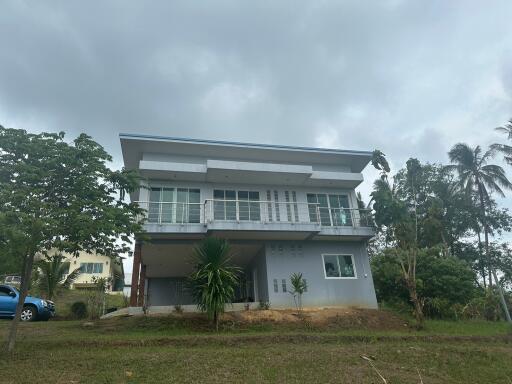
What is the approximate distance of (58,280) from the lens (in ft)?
61.0

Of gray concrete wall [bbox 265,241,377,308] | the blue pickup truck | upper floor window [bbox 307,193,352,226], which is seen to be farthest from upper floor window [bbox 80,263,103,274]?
upper floor window [bbox 307,193,352,226]

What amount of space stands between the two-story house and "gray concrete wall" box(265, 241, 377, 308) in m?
0.04

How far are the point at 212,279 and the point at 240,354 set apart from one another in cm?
297

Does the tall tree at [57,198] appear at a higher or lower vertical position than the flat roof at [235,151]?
lower

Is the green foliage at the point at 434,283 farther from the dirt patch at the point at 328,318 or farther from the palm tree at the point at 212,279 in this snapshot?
the palm tree at the point at 212,279

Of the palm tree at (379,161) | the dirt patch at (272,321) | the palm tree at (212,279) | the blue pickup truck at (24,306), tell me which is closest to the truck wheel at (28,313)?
the blue pickup truck at (24,306)

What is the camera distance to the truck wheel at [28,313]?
13.8 metres

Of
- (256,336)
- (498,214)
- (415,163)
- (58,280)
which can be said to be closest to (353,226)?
(415,163)

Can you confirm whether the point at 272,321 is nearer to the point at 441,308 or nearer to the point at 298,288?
the point at 298,288

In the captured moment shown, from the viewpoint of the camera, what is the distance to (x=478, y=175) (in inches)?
1000

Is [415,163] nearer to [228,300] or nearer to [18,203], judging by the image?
[228,300]

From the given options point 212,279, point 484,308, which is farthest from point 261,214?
point 484,308

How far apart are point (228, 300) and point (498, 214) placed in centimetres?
2457

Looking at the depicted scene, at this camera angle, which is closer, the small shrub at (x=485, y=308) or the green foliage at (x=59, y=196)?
the green foliage at (x=59, y=196)
